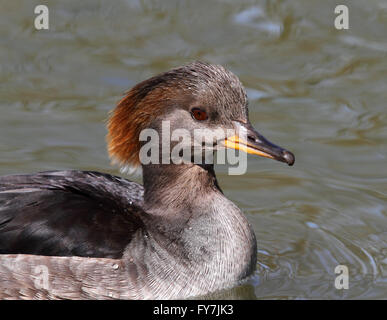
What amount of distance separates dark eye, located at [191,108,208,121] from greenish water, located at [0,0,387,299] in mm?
1522

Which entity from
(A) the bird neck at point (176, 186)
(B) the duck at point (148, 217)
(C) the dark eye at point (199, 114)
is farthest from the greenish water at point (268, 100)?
(C) the dark eye at point (199, 114)

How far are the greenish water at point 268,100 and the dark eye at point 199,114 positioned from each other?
152cm

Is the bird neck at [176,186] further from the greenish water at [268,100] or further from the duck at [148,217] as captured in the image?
the greenish water at [268,100]

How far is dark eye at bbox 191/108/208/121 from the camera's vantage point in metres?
7.08

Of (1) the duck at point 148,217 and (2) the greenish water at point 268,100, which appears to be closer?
(1) the duck at point 148,217

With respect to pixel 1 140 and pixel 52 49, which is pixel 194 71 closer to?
pixel 1 140

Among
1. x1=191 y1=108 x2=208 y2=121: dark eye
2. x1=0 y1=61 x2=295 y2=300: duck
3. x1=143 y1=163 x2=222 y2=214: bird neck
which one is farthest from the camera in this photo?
x1=143 y1=163 x2=222 y2=214: bird neck

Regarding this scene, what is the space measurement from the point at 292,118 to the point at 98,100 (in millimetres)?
2360

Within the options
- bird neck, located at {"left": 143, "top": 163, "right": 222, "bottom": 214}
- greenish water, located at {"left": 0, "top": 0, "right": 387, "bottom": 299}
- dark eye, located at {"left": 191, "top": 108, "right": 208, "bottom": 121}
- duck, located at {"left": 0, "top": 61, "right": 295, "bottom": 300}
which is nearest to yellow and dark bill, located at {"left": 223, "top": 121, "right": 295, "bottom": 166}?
duck, located at {"left": 0, "top": 61, "right": 295, "bottom": 300}

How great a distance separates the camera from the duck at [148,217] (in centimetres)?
697

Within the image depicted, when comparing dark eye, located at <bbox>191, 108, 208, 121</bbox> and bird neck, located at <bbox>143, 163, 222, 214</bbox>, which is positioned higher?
dark eye, located at <bbox>191, 108, 208, 121</bbox>

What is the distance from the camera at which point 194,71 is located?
7129 millimetres

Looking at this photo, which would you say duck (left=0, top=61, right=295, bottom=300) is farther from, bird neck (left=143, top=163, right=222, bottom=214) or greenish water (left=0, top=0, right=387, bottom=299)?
greenish water (left=0, top=0, right=387, bottom=299)

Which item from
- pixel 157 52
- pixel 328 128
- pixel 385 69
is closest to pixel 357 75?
pixel 385 69
